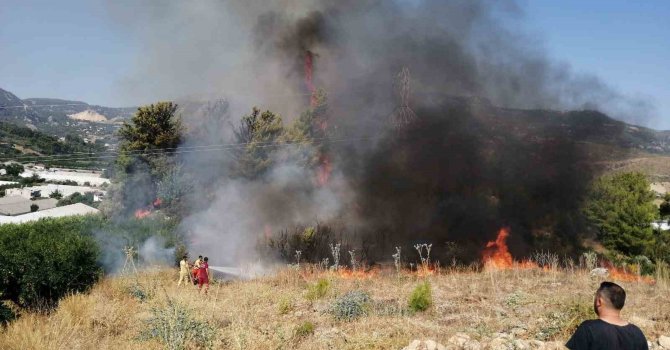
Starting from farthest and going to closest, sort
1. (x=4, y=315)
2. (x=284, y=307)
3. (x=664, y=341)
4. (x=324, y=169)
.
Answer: (x=324, y=169) → (x=284, y=307) → (x=4, y=315) → (x=664, y=341)

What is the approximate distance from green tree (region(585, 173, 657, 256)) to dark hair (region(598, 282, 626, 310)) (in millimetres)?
31018

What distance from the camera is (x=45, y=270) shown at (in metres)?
11.1

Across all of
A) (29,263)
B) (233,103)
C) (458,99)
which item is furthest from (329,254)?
(233,103)

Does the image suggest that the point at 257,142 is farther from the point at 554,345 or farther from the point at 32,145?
the point at 32,145

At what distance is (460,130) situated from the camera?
31344 millimetres

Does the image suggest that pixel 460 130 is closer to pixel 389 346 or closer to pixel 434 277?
pixel 434 277

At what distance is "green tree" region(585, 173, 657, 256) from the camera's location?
32406 millimetres

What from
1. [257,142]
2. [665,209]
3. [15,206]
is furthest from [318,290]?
[15,206]

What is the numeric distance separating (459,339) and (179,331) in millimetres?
4441

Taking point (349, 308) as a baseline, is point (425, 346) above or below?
above

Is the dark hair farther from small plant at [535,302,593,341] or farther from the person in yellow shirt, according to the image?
the person in yellow shirt

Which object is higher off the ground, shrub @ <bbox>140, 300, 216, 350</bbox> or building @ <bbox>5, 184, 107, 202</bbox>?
shrub @ <bbox>140, 300, 216, 350</bbox>

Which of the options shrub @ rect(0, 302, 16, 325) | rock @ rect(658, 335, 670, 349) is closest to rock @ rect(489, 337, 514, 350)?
rock @ rect(658, 335, 670, 349)

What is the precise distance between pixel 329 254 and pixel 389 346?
13.7 m
